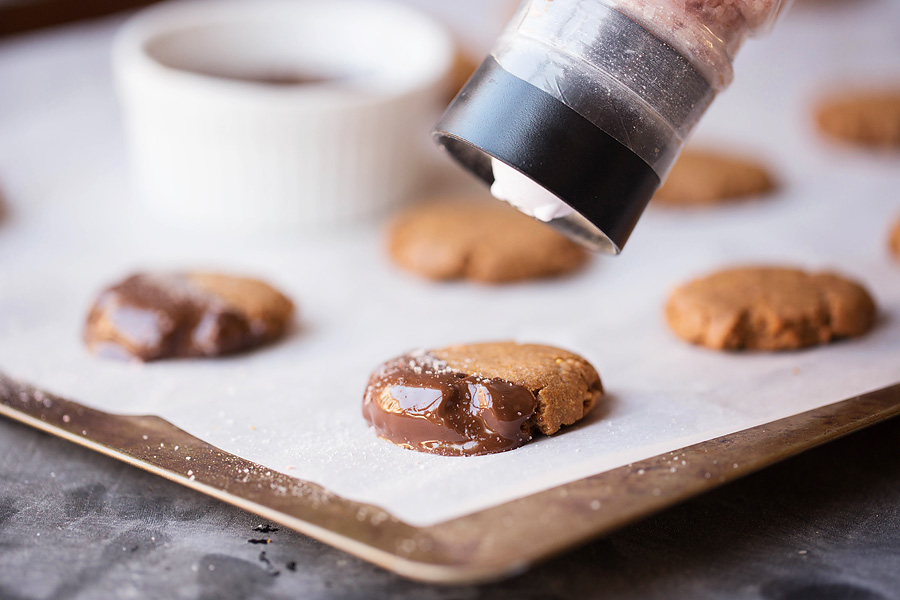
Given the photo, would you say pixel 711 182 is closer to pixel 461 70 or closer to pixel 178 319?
pixel 461 70

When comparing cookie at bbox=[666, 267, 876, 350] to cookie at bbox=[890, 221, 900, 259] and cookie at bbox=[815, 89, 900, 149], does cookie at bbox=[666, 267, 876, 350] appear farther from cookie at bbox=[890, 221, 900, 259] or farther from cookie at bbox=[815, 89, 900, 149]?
cookie at bbox=[815, 89, 900, 149]

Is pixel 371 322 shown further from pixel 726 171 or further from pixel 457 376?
pixel 726 171

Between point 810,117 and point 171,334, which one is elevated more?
point 810,117

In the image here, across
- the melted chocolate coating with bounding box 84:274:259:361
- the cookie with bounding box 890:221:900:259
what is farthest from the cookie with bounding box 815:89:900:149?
the melted chocolate coating with bounding box 84:274:259:361

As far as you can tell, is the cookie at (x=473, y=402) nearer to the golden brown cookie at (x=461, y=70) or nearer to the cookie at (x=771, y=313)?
the cookie at (x=771, y=313)

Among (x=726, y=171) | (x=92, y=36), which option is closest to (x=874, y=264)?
(x=726, y=171)

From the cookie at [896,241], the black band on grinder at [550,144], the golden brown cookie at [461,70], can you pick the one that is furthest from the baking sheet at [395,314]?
the golden brown cookie at [461,70]
